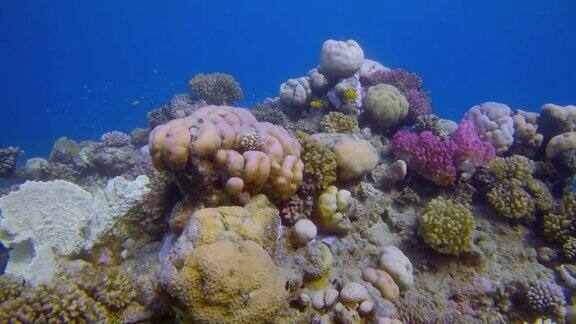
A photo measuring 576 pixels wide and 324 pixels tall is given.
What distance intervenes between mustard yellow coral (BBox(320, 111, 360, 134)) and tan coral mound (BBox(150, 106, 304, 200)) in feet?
8.92

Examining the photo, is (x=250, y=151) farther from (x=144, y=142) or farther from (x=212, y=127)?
(x=144, y=142)

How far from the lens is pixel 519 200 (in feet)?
20.3

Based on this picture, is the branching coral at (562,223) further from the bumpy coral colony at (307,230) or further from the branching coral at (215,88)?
the branching coral at (215,88)

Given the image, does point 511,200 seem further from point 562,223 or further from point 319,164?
point 319,164

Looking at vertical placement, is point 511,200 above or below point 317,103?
below

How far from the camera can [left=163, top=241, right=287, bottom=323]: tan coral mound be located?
10.3 ft

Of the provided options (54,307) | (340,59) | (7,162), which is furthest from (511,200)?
(7,162)

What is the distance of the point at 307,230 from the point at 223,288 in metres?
1.78

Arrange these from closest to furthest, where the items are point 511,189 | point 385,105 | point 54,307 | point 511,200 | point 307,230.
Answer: point 54,307 < point 307,230 < point 511,200 < point 511,189 < point 385,105

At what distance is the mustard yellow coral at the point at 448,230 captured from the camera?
17.2ft

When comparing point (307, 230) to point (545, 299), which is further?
point (545, 299)

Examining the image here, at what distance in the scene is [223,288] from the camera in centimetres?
315

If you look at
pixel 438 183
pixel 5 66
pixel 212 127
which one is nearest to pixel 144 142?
pixel 212 127

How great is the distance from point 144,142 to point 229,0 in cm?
13925
